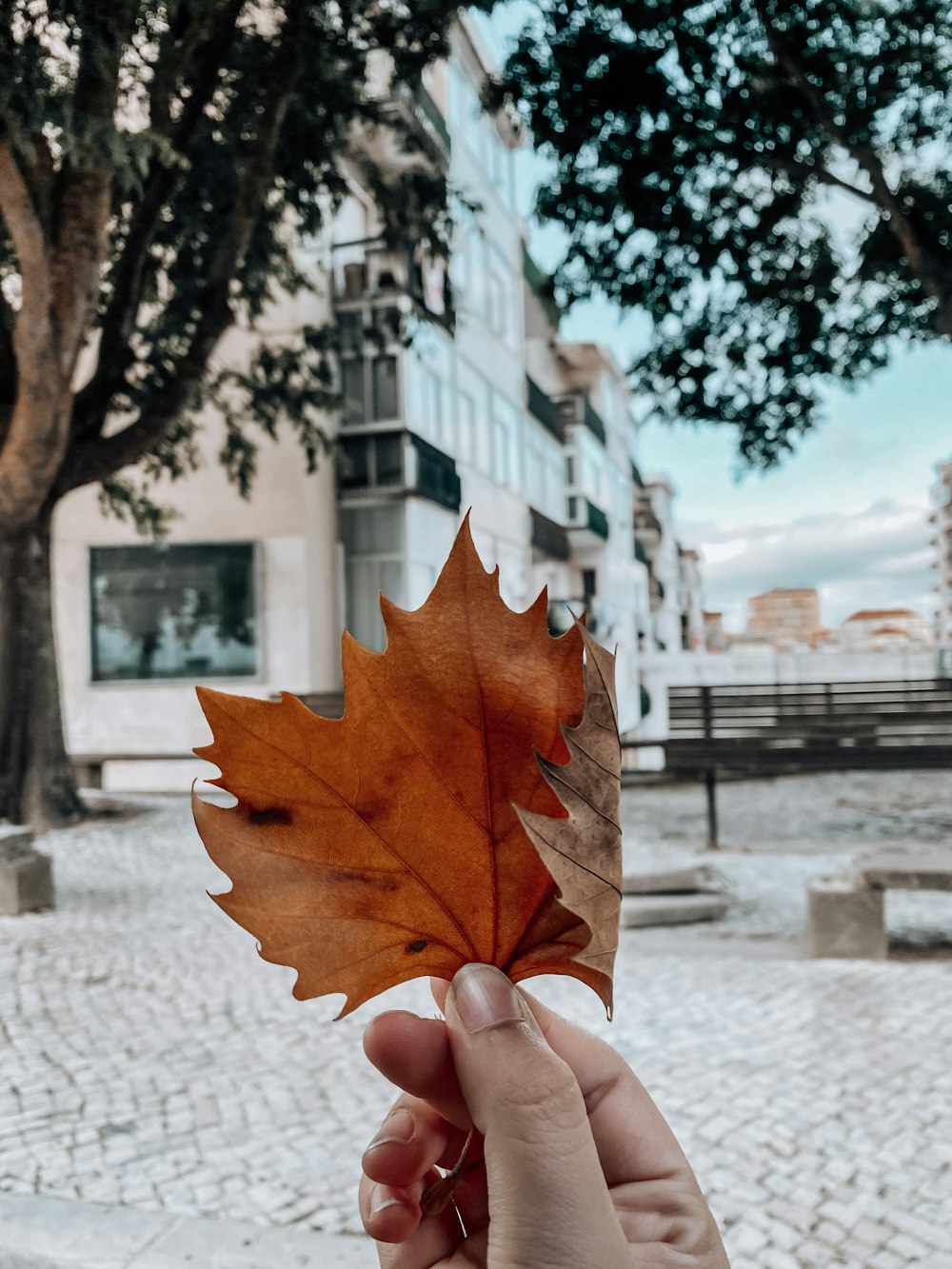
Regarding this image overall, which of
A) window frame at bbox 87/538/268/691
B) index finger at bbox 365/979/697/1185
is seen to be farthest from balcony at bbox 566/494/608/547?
index finger at bbox 365/979/697/1185

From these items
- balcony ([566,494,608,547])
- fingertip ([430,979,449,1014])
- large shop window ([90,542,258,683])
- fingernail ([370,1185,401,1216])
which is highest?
balcony ([566,494,608,547])

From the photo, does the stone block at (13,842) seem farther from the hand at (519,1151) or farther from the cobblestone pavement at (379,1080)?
the hand at (519,1151)

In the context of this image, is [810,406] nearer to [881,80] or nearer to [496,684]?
[881,80]

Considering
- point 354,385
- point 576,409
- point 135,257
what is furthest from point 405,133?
point 576,409

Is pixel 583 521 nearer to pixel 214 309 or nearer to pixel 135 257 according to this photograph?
pixel 214 309

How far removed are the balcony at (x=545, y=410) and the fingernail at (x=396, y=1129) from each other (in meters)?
23.6

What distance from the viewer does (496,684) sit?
0.85 meters

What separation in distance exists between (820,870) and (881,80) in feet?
26.0

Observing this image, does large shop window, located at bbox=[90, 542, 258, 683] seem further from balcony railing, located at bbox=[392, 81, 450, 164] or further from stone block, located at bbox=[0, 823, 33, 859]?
stone block, located at bbox=[0, 823, 33, 859]

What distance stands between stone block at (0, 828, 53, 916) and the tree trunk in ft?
10.7

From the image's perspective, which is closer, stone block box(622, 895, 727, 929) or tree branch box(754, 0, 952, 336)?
stone block box(622, 895, 727, 929)

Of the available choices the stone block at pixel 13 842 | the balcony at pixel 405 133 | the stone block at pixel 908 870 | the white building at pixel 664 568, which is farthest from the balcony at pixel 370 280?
the white building at pixel 664 568

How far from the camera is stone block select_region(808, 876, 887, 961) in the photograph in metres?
5.16

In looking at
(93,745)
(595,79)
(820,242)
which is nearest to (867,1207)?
(595,79)
